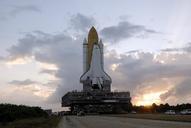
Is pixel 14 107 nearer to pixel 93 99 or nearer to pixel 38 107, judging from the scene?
pixel 38 107

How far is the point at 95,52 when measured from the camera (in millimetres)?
199375

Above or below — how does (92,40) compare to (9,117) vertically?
above

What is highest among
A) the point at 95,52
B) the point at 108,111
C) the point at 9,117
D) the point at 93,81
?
the point at 95,52

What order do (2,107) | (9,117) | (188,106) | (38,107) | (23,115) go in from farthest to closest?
1. (188,106)
2. (38,107)
3. (23,115)
4. (2,107)
5. (9,117)

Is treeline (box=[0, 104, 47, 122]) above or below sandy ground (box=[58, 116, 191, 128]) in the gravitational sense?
above

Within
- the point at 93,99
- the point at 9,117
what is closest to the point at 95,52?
the point at 93,99

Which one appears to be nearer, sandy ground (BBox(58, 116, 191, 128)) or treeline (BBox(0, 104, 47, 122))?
sandy ground (BBox(58, 116, 191, 128))

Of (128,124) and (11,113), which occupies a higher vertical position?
(11,113)

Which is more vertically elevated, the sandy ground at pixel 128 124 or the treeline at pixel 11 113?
the treeline at pixel 11 113

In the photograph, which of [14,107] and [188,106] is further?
[188,106]

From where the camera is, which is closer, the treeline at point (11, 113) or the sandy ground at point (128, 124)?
the sandy ground at point (128, 124)

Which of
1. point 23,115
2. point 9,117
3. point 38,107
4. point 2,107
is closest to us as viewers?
point 9,117

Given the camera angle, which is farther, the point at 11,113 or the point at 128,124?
the point at 11,113

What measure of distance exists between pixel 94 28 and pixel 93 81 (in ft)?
79.0
